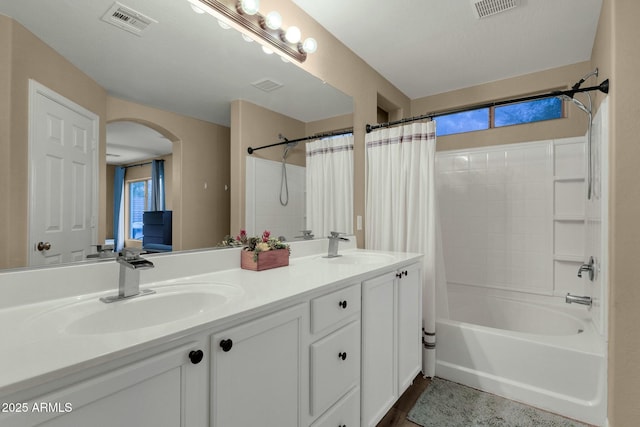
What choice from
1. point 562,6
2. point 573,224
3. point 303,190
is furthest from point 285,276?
point 573,224

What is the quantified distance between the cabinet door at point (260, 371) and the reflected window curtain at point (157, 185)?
710 mm

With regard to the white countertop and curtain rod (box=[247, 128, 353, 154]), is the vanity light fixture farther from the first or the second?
the white countertop

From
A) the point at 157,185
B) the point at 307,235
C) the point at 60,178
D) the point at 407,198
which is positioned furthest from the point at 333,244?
the point at 60,178

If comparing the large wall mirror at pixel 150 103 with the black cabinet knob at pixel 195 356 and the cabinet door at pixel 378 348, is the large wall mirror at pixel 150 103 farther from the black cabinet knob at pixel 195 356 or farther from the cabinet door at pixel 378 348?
the cabinet door at pixel 378 348

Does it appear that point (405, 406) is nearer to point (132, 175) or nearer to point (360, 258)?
point (360, 258)

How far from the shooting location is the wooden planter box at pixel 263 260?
152 cm

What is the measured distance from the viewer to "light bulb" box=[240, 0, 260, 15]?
158 cm

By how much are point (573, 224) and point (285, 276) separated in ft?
8.84

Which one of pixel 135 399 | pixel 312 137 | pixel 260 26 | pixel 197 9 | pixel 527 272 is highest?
pixel 260 26

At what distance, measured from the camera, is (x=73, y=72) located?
1.04 m

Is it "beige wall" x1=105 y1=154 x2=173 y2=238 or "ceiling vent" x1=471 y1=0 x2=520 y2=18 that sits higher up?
"ceiling vent" x1=471 y1=0 x2=520 y2=18

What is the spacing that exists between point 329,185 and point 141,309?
1.55 metres

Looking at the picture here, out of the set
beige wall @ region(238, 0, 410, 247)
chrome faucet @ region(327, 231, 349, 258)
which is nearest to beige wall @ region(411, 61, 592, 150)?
beige wall @ region(238, 0, 410, 247)

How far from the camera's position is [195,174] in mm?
1441
